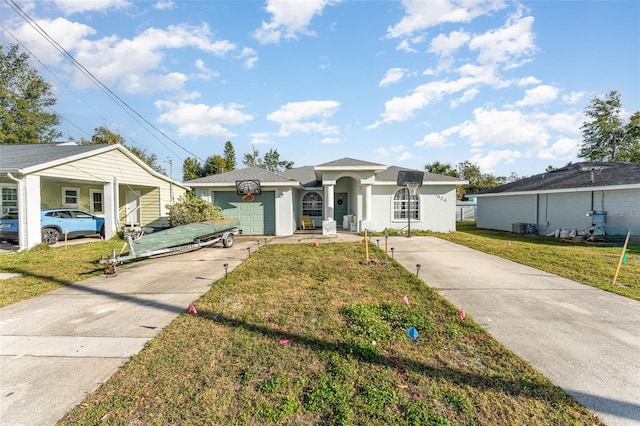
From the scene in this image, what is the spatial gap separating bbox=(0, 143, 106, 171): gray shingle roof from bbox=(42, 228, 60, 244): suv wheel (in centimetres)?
272

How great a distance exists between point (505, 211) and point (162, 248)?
20.4 meters

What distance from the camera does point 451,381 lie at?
9.62 ft

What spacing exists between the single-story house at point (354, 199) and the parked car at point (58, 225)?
463cm

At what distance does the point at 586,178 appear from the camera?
15.6 meters

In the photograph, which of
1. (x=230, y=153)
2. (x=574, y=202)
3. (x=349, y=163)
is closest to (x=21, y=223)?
(x=349, y=163)

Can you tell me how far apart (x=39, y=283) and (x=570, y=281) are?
11.8 metres

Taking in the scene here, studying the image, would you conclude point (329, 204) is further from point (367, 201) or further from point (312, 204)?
point (312, 204)

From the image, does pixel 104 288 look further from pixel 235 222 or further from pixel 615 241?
pixel 615 241

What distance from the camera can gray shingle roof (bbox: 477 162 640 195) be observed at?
45.5 ft

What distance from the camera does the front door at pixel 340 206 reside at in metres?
18.7

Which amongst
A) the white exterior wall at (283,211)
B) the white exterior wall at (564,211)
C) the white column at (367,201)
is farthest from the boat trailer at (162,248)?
the white exterior wall at (564,211)

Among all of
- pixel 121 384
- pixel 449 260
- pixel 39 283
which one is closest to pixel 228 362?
pixel 121 384

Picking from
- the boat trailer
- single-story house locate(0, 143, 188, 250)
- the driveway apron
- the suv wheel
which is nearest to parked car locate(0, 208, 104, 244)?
the suv wheel

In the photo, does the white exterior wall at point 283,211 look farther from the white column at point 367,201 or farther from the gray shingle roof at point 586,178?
the gray shingle roof at point 586,178
